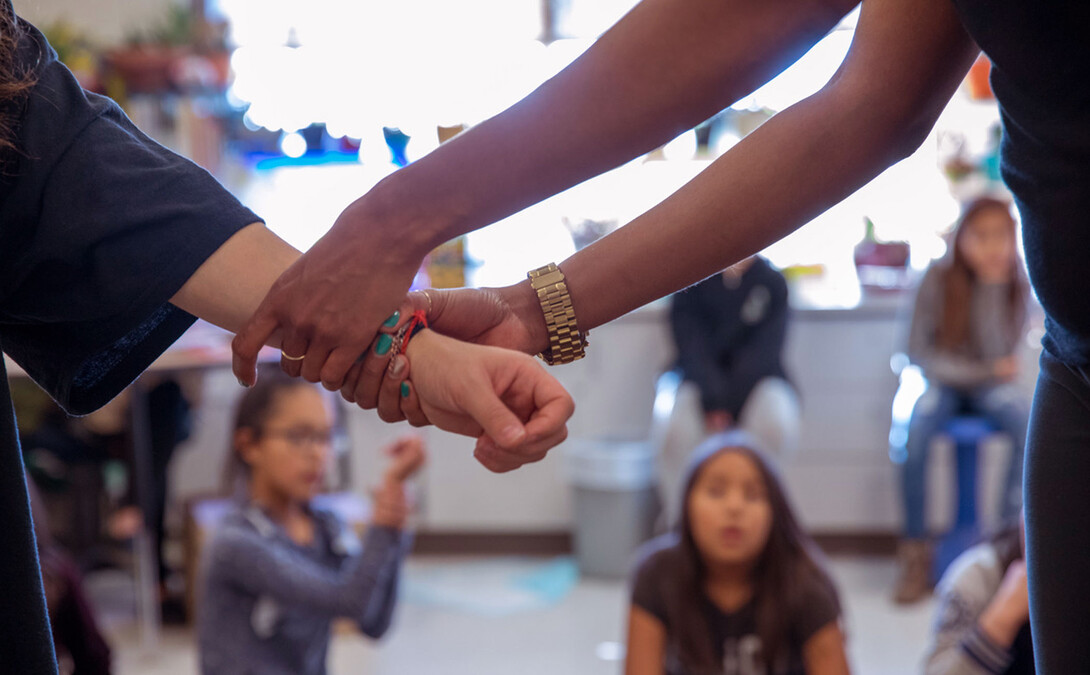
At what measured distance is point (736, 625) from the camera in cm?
186

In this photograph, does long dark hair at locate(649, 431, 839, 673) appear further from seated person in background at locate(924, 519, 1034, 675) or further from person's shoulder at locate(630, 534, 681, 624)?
seated person in background at locate(924, 519, 1034, 675)

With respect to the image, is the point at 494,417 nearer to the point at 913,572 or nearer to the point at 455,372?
the point at 455,372

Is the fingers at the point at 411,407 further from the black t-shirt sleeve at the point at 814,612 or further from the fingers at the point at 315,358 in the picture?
the black t-shirt sleeve at the point at 814,612

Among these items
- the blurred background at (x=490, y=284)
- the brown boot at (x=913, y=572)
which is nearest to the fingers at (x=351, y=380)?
the blurred background at (x=490, y=284)

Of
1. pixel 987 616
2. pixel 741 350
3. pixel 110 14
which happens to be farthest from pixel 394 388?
pixel 110 14

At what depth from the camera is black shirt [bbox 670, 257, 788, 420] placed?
147 inches

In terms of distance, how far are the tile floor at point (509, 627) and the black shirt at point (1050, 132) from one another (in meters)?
2.13

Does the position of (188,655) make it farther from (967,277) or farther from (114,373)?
(967,277)

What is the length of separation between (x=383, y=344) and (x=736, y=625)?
3.74ft

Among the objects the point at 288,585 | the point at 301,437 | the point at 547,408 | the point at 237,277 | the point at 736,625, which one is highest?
the point at 237,277

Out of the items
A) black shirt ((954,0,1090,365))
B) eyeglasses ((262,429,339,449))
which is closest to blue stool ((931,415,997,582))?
eyeglasses ((262,429,339,449))

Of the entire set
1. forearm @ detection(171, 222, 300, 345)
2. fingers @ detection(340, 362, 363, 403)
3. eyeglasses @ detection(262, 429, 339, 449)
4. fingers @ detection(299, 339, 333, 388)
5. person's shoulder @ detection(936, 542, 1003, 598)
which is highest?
forearm @ detection(171, 222, 300, 345)

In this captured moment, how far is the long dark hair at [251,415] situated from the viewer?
2.11 meters

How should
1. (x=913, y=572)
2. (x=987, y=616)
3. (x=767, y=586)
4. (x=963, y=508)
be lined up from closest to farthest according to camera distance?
(x=987, y=616) → (x=767, y=586) → (x=913, y=572) → (x=963, y=508)
